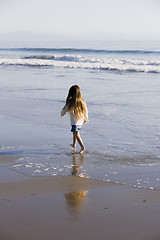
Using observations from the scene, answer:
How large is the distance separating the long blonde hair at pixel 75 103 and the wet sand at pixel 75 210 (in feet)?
7.64

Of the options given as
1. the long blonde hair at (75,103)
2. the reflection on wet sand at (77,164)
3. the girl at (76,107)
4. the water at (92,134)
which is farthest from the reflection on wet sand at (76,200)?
the long blonde hair at (75,103)

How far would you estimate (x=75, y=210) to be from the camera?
4363mm

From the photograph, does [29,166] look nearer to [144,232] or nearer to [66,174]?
[66,174]

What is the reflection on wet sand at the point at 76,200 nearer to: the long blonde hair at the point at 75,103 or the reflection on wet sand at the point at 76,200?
the reflection on wet sand at the point at 76,200

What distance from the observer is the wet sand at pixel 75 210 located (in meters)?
3.82

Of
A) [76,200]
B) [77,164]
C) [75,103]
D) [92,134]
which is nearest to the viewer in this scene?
[76,200]

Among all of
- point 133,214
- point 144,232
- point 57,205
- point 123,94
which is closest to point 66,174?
point 57,205

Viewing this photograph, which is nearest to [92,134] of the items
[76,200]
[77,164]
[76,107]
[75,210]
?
[76,107]

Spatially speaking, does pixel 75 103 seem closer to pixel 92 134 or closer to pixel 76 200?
pixel 92 134

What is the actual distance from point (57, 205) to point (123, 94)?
9825mm

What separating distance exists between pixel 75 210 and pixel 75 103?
138 inches

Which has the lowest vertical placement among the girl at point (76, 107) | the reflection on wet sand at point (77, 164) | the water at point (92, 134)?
the reflection on wet sand at point (77, 164)

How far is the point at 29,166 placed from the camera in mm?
6211

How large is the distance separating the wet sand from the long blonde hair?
91.6 inches
